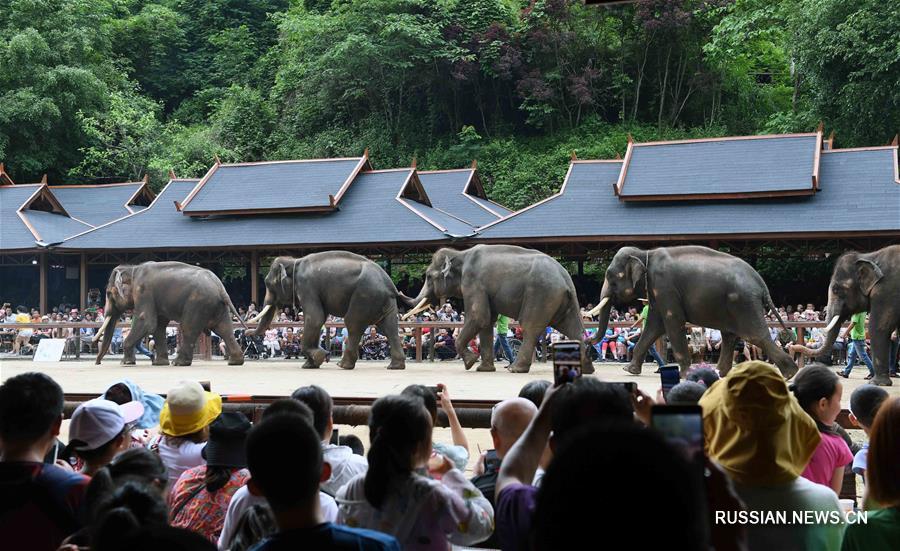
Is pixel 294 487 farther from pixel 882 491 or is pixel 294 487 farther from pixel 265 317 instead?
pixel 265 317

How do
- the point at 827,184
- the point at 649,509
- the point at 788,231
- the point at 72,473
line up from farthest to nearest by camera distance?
the point at 827,184 < the point at 788,231 < the point at 72,473 < the point at 649,509

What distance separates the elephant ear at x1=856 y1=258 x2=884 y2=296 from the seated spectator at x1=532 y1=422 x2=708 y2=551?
13.2 m

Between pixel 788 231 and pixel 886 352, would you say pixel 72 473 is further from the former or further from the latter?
pixel 788 231

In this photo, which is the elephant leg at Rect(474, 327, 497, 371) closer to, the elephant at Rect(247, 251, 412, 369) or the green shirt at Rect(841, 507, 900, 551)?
the elephant at Rect(247, 251, 412, 369)

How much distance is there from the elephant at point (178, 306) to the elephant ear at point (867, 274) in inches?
408

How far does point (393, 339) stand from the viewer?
16828mm

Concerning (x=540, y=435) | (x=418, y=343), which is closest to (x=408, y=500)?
(x=540, y=435)

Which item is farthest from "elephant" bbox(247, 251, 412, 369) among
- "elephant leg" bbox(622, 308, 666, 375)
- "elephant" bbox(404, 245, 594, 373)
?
"elephant leg" bbox(622, 308, 666, 375)

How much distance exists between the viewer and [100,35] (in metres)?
46.8

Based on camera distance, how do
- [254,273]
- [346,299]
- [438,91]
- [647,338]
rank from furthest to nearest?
1. [438,91]
2. [254,273]
3. [346,299]
4. [647,338]

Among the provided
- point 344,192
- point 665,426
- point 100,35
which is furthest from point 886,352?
point 100,35

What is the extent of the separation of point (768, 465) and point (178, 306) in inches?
634

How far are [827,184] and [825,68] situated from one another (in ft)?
27.6

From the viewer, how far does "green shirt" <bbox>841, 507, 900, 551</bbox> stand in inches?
101
